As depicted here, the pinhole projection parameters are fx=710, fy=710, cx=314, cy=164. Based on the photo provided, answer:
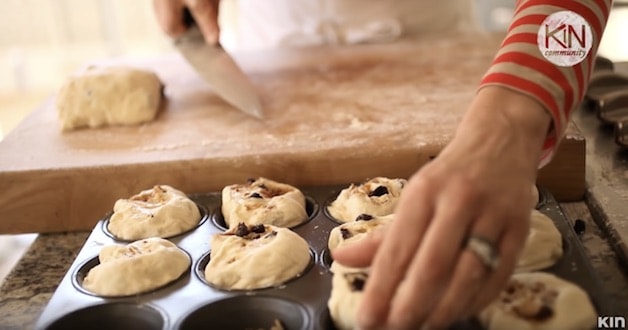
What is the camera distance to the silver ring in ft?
2.71

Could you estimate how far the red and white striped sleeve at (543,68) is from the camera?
99 centimetres

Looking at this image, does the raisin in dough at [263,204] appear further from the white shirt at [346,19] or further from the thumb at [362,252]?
the white shirt at [346,19]

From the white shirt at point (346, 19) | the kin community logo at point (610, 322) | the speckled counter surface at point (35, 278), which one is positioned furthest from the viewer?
the white shirt at point (346, 19)

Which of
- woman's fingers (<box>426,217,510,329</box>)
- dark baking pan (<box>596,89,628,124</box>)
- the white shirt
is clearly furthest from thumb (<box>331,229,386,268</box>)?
the white shirt

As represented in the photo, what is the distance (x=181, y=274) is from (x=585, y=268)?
69 centimetres

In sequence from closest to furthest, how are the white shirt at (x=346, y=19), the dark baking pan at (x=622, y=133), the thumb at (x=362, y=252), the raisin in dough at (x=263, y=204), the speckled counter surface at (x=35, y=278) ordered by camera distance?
the thumb at (x=362, y=252)
the speckled counter surface at (x=35, y=278)
the raisin in dough at (x=263, y=204)
the dark baking pan at (x=622, y=133)
the white shirt at (x=346, y=19)

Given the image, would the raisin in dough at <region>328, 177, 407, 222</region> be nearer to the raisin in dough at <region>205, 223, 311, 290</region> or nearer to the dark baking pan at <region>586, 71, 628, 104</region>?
the raisin in dough at <region>205, 223, 311, 290</region>

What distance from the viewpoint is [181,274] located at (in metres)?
1.26

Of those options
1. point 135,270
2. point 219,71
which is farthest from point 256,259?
point 219,71

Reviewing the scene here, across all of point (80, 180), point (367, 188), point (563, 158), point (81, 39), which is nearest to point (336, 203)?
point (367, 188)

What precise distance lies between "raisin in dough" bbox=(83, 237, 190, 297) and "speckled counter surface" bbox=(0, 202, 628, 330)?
15 centimetres

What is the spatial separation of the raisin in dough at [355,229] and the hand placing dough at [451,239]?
1.16 ft

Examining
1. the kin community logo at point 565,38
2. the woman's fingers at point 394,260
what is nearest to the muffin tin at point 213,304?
the woman's fingers at point 394,260

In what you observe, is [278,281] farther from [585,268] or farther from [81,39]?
[81,39]
